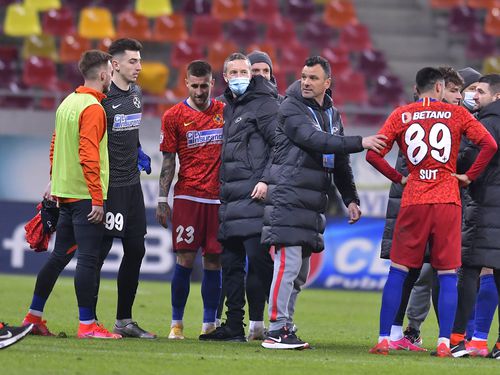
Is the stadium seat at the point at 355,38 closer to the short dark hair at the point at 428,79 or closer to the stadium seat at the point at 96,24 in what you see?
the stadium seat at the point at 96,24

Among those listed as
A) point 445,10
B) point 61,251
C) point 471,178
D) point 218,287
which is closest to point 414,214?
point 471,178

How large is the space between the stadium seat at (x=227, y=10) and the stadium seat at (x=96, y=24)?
75.7 inches

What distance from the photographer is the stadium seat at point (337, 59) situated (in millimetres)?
19812

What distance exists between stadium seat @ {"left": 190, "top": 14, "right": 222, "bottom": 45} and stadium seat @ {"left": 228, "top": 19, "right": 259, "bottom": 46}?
0.71 feet

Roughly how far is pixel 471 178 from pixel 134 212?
2.52 m

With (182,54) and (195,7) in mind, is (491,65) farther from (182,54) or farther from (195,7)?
(182,54)

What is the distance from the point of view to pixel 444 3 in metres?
21.4

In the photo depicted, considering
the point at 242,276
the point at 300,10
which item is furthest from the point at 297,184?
the point at 300,10

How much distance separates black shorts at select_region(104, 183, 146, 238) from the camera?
345 inches

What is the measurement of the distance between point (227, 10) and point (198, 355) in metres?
13.2

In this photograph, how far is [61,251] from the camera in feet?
28.5

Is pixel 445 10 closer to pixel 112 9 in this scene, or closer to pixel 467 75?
pixel 112 9

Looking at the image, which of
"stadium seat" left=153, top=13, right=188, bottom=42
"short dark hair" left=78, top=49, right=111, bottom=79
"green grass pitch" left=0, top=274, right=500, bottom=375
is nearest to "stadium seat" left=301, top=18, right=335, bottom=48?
"stadium seat" left=153, top=13, right=188, bottom=42

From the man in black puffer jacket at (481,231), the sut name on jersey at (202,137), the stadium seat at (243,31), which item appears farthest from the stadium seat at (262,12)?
the man in black puffer jacket at (481,231)
